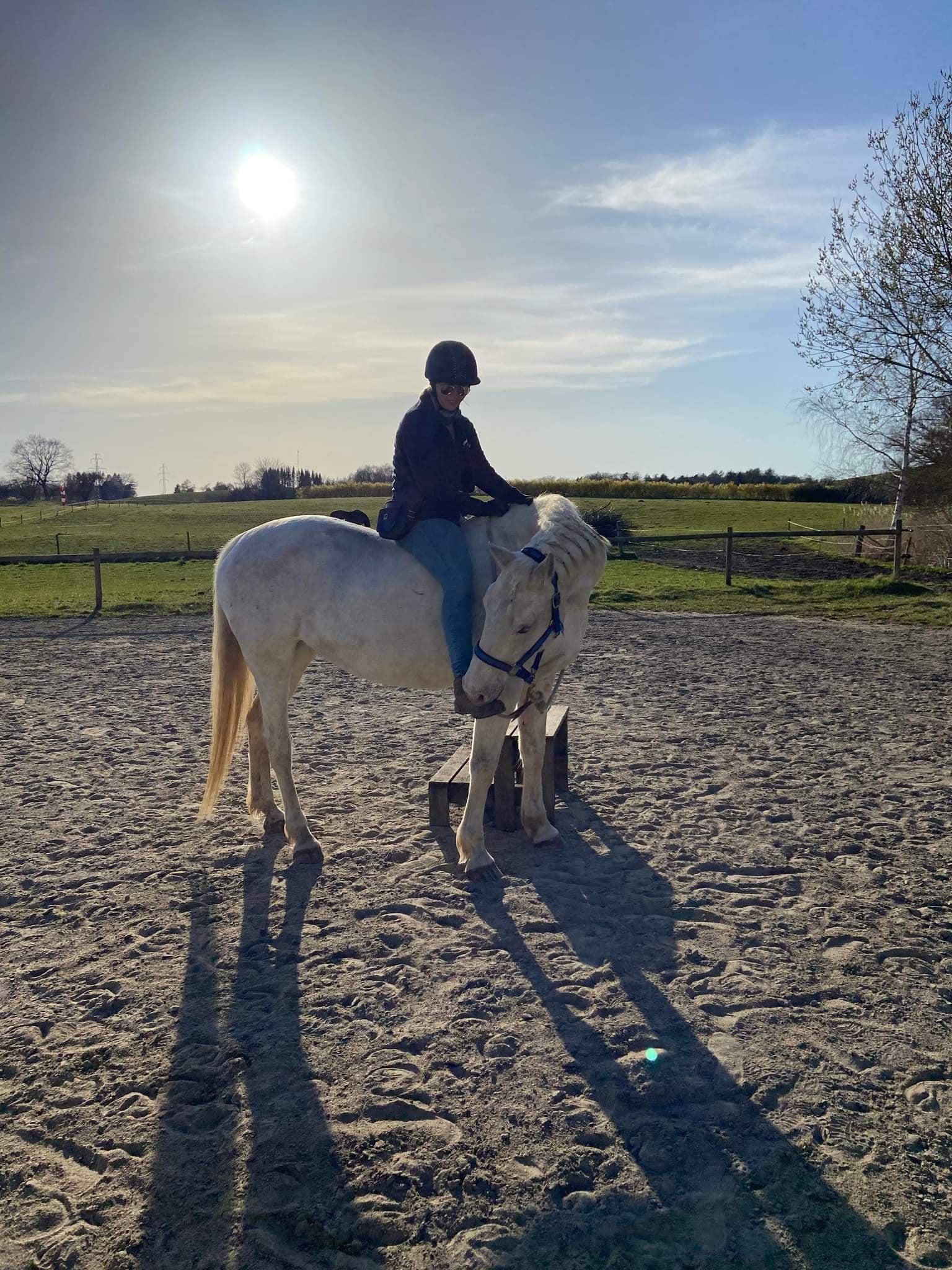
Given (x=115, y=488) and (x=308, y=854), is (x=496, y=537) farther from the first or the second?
(x=115, y=488)

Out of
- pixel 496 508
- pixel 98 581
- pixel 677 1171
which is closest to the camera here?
pixel 677 1171

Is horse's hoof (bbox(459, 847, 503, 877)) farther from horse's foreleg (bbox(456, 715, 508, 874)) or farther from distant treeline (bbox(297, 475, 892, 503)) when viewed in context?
distant treeline (bbox(297, 475, 892, 503))

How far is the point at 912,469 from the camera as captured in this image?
14961mm

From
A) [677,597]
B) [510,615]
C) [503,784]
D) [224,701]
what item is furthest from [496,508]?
[677,597]

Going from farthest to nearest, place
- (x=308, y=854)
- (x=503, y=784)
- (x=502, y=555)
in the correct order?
(x=503, y=784)
(x=308, y=854)
(x=502, y=555)

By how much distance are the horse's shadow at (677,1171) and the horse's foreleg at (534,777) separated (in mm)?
1185

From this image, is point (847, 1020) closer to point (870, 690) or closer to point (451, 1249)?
point (451, 1249)

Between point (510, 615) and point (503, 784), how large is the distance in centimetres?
164

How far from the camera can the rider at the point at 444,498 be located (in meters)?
4.37

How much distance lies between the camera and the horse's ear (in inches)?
157

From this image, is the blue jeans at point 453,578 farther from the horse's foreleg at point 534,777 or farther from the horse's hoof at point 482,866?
the horse's hoof at point 482,866

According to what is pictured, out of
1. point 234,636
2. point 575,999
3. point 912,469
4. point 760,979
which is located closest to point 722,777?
point 760,979

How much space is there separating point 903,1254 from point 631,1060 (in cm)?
101

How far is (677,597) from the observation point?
17.0 meters
